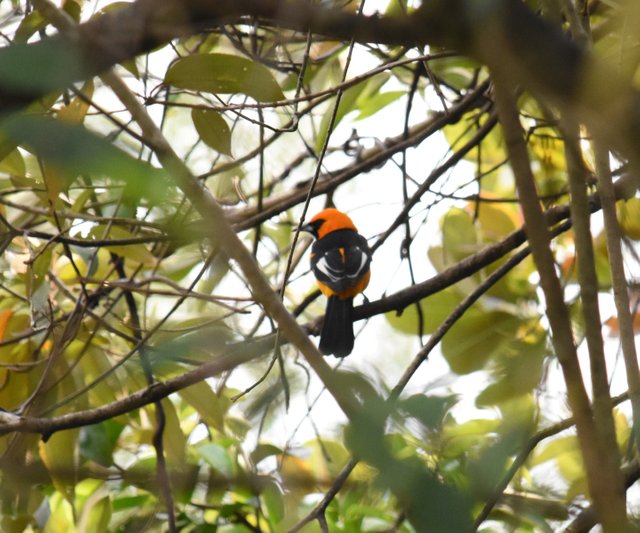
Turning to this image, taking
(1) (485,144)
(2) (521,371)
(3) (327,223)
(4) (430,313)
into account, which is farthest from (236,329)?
(3) (327,223)

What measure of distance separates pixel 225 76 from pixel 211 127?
1.02 feet

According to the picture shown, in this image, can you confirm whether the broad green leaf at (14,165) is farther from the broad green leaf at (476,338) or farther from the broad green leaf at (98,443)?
the broad green leaf at (476,338)

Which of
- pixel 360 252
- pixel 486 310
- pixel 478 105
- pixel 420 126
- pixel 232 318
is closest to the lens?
pixel 232 318

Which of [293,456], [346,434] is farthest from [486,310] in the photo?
[346,434]

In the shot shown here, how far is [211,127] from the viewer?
314 centimetres

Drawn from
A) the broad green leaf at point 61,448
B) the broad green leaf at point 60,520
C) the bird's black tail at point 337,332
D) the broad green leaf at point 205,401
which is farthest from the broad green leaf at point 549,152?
the broad green leaf at point 60,520

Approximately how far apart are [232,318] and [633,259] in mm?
1383

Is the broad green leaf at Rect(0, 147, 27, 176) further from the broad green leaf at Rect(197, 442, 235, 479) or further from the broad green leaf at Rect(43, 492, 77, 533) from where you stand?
the broad green leaf at Rect(43, 492, 77, 533)

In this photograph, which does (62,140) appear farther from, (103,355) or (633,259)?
(103,355)

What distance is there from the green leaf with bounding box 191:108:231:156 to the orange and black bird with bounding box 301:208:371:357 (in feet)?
4.21

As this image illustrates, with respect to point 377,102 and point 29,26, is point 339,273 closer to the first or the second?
point 377,102

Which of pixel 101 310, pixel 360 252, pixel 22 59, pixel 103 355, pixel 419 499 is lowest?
pixel 419 499

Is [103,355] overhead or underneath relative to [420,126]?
underneath

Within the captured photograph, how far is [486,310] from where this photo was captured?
3.39 meters
